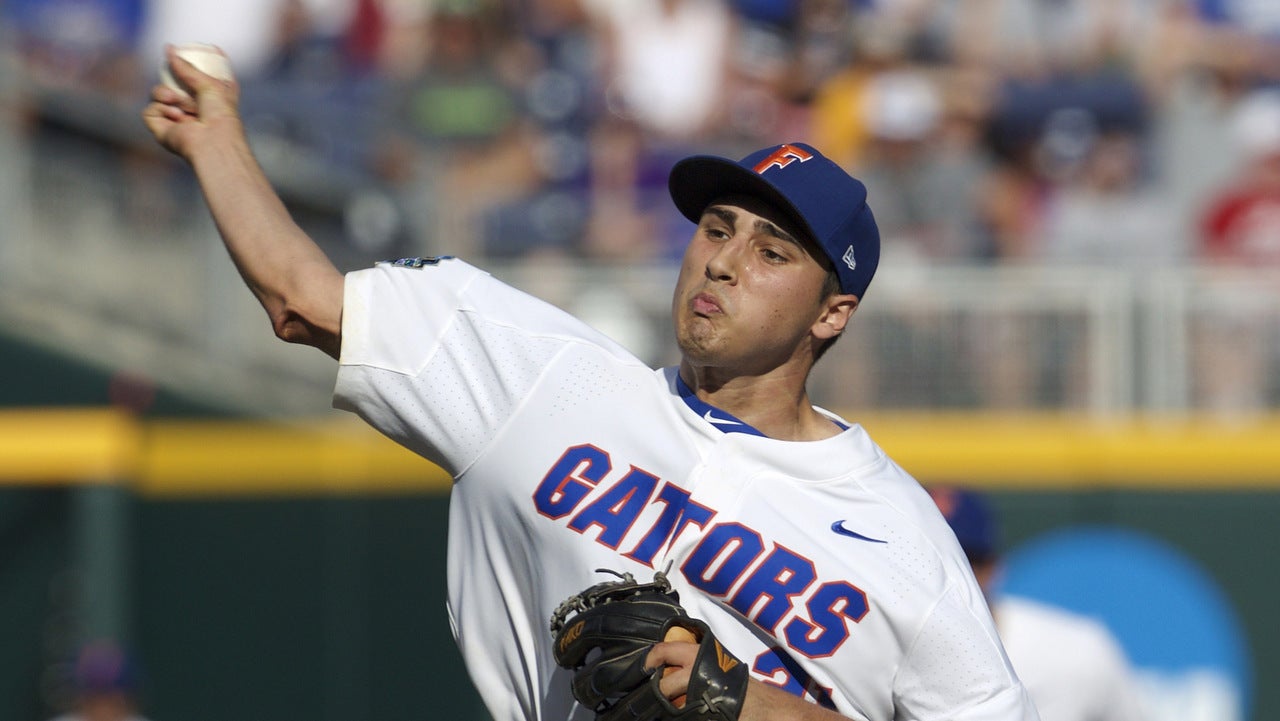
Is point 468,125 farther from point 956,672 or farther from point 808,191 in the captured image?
point 956,672

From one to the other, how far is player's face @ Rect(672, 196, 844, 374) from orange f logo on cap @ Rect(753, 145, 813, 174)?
9 centimetres

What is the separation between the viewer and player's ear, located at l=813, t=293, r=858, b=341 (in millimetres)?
3297

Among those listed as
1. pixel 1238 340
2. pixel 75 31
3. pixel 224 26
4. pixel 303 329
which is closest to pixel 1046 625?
pixel 303 329

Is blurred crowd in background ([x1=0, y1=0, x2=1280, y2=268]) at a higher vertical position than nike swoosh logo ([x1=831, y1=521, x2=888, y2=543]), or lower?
lower

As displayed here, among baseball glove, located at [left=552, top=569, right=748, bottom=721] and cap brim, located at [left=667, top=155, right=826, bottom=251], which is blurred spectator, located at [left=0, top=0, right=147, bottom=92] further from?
baseball glove, located at [left=552, top=569, right=748, bottom=721]

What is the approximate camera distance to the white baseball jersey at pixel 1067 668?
17.9 ft

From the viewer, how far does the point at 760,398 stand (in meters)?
3.28

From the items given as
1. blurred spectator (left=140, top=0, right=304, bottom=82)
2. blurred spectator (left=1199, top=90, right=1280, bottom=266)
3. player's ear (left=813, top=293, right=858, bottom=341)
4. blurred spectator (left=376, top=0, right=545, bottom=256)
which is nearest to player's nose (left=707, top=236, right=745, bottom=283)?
player's ear (left=813, top=293, right=858, bottom=341)

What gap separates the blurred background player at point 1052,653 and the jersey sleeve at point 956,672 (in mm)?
2336

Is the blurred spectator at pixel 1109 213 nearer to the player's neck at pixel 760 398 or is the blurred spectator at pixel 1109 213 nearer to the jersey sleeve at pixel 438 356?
the player's neck at pixel 760 398

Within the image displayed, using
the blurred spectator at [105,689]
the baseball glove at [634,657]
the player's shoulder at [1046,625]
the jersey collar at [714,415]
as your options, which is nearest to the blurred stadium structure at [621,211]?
the blurred spectator at [105,689]

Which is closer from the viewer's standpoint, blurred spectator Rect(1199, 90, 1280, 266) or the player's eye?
the player's eye

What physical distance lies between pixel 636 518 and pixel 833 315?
59 cm

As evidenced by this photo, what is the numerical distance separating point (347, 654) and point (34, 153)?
324 centimetres
